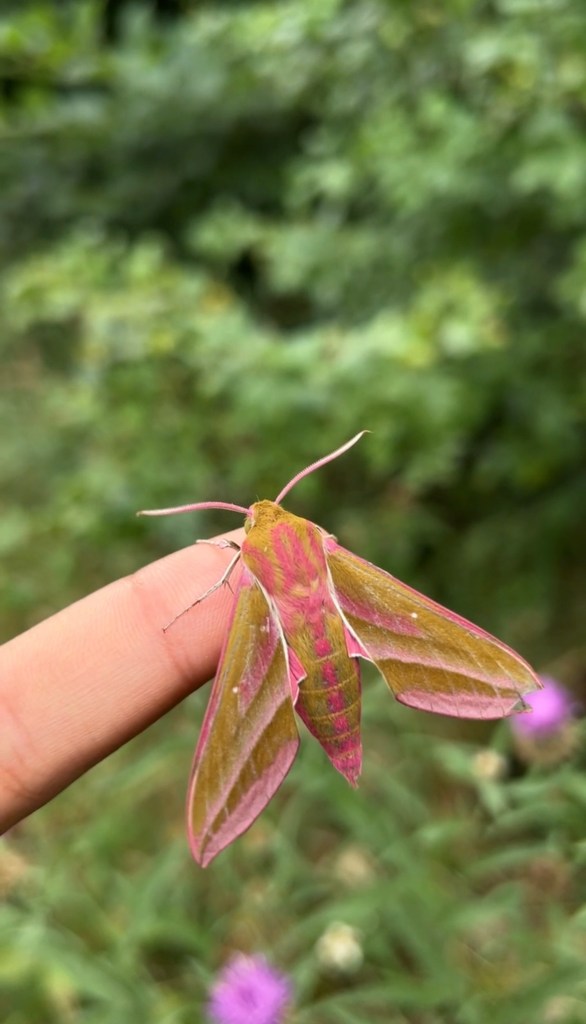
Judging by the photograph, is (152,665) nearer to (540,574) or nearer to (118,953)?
(118,953)

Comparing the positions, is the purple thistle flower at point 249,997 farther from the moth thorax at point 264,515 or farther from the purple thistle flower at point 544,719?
the moth thorax at point 264,515

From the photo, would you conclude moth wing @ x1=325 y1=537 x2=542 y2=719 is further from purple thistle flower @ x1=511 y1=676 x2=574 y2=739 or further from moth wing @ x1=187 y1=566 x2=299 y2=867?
purple thistle flower @ x1=511 y1=676 x2=574 y2=739

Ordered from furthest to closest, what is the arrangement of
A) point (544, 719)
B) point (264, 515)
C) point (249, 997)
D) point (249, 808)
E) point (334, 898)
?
point (334, 898) → point (544, 719) → point (249, 997) → point (264, 515) → point (249, 808)

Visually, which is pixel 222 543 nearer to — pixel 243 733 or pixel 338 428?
pixel 243 733

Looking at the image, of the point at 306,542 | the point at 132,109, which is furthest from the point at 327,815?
the point at 132,109

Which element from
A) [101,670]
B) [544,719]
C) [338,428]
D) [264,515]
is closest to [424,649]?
[264,515]
